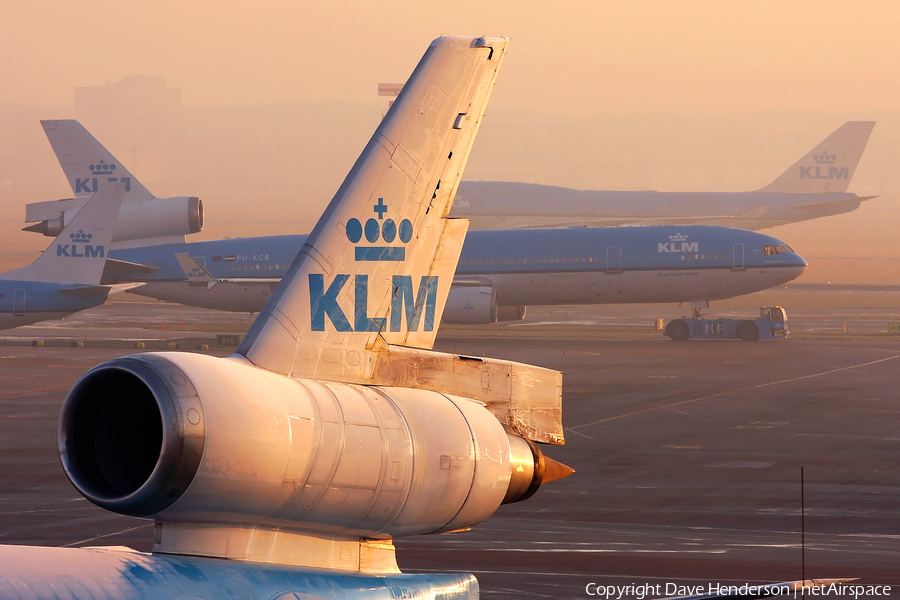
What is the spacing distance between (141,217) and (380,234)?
51609 mm

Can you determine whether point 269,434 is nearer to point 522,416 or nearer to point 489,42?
point 522,416

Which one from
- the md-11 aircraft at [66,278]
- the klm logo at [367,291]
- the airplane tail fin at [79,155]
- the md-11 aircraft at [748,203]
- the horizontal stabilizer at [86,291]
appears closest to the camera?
the klm logo at [367,291]

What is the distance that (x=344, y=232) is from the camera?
7305 millimetres

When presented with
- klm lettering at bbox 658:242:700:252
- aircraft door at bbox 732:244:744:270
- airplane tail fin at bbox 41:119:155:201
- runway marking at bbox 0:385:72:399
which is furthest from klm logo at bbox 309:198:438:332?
airplane tail fin at bbox 41:119:155:201

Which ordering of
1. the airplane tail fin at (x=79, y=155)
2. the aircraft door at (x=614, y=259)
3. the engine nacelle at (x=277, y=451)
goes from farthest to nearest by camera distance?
the airplane tail fin at (x=79, y=155)
the aircraft door at (x=614, y=259)
the engine nacelle at (x=277, y=451)

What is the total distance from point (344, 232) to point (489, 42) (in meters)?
1.78

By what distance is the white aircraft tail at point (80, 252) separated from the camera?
42406 mm

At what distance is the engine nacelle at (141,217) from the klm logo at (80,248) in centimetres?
1274

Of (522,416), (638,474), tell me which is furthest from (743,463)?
(522,416)

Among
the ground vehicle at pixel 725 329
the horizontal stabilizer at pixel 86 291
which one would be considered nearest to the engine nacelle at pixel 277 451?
the horizontal stabilizer at pixel 86 291

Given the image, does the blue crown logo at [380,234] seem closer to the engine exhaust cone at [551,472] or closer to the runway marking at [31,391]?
the engine exhaust cone at [551,472]

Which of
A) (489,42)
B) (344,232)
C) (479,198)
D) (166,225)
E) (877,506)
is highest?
(479,198)

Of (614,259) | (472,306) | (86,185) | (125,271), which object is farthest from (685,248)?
(86,185)

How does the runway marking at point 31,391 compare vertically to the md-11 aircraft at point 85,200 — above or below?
below
